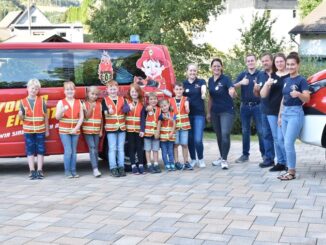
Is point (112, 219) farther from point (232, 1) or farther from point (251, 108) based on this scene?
point (232, 1)

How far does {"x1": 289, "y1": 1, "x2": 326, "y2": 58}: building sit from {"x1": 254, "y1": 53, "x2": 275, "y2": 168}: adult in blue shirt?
85.7 ft

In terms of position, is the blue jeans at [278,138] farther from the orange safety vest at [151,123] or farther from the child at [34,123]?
the child at [34,123]

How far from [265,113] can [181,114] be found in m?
1.35

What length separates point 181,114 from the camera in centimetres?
862

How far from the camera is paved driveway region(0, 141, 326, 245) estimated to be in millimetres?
5172

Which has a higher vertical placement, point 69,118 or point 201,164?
point 69,118

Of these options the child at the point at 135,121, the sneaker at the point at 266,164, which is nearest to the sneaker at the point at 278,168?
the sneaker at the point at 266,164

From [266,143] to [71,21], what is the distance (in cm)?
4635

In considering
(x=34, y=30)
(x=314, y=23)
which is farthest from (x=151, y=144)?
(x=34, y=30)

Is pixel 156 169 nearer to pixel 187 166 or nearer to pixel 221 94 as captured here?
pixel 187 166

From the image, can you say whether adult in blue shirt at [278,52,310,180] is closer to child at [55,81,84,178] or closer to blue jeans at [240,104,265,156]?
blue jeans at [240,104,265,156]

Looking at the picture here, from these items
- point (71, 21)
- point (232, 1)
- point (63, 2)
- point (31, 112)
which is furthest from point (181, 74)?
point (63, 2)

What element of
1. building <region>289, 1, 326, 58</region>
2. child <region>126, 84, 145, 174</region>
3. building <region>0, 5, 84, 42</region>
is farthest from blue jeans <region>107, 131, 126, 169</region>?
building <region>289, 1, 326, 58</region>

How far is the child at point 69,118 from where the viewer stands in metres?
8.11
